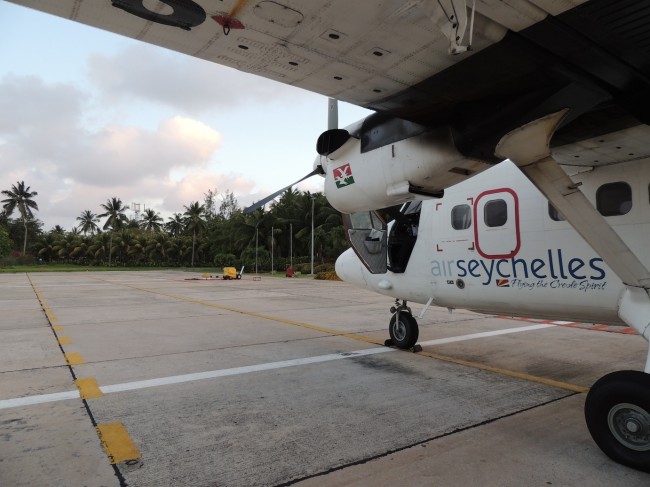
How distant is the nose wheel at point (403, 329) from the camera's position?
22.2 feet

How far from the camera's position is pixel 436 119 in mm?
3646

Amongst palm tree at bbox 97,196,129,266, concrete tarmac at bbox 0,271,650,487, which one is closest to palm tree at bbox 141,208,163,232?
palm tree at bbox 97,196,129,266

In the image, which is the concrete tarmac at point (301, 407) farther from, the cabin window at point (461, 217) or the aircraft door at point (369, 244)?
the cabin window at point (461, 217)

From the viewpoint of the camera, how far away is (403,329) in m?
6.88

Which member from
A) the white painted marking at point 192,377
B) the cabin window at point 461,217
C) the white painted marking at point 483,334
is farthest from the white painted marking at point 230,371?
the cabin window at point 461,217

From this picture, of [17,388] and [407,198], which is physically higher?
[407,198]

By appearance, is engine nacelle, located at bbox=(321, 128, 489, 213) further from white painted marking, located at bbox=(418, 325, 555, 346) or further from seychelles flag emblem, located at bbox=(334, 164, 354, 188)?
white painted marking, located at bbox=(418, 325, 555, 346)

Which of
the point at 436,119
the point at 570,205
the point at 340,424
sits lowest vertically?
the point at 340,424

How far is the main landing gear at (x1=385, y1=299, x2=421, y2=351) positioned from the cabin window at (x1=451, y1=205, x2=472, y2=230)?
5.43 ft

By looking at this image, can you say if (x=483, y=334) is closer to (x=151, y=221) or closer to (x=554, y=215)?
(x=554, y=215)

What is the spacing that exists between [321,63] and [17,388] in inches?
194

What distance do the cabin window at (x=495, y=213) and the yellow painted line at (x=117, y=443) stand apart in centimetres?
438

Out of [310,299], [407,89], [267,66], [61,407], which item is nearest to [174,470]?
[61,407]

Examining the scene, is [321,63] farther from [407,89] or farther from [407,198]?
[407,198]
